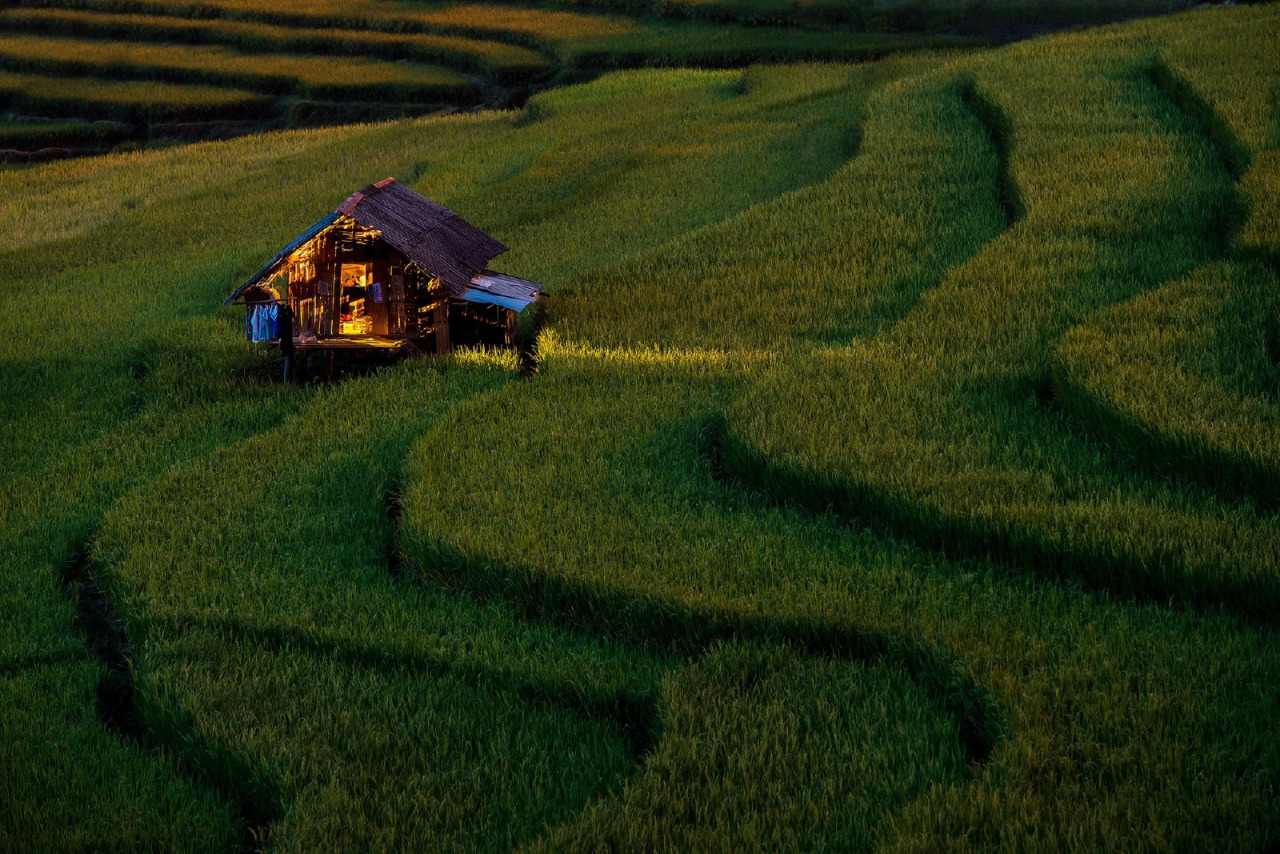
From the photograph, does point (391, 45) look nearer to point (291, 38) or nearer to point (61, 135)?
point (291, 38)

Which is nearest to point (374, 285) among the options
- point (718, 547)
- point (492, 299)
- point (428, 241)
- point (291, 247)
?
point (428, 241)

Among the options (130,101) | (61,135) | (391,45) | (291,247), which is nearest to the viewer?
(291,247)

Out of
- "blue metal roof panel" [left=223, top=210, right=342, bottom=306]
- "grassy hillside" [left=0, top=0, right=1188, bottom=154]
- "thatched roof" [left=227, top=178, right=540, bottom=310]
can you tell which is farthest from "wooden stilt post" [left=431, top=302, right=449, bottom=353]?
"grassy hillside" [left=0, top=0, right=1188, bottom=154]

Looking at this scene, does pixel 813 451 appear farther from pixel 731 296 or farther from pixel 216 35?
pixel 216 35

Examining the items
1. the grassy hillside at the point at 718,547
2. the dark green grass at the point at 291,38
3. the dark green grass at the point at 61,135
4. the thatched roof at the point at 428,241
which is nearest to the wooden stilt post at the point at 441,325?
the grassy hillside at the point at 718,547

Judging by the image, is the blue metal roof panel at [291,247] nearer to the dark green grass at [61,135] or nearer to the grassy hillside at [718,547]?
the grassy hillside at [718,547]

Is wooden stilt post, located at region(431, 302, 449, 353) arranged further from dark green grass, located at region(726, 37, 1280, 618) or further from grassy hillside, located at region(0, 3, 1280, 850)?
dark green grass, located at region(726, 37, 1280, 618)

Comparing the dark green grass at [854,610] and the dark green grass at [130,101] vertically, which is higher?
the dark green grass at [854,610]
